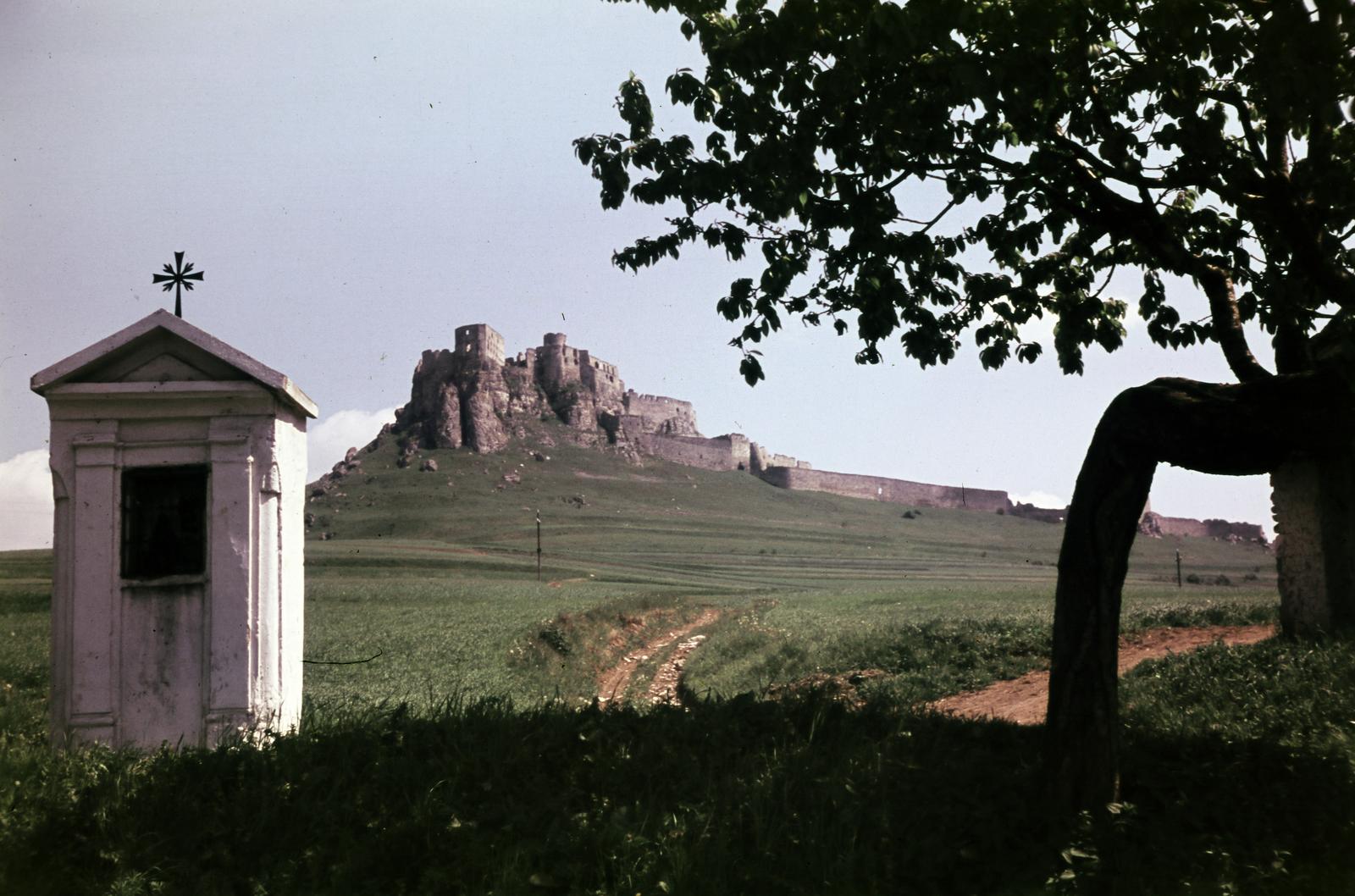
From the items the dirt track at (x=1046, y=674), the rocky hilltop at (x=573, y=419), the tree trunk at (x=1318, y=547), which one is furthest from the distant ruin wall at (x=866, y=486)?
the tree trunk at (x=1318, y=547)

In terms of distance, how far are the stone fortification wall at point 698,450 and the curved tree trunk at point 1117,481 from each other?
108222 mm

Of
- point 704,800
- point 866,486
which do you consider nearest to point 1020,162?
point 704,800

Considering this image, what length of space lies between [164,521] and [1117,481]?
7356 millimetres

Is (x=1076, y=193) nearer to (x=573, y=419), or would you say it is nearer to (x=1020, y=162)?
(x=1020, y=162)

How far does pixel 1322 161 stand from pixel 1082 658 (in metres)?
4.59

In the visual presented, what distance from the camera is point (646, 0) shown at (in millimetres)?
7805

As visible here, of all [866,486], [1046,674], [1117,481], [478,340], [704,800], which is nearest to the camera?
[704,800]

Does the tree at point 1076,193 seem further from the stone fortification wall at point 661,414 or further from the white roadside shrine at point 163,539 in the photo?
the stone fortification wall at point 661,414

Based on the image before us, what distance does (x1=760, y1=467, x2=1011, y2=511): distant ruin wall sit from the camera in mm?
112312

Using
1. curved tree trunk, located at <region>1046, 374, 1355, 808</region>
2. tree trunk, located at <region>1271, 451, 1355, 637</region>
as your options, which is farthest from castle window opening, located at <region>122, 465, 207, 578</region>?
tree trunk, located at <region>1271, 451, 1355, 637</region>

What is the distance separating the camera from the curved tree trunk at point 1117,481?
242 inches

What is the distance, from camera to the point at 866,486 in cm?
11369

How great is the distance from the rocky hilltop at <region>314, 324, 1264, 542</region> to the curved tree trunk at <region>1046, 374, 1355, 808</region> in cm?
9608

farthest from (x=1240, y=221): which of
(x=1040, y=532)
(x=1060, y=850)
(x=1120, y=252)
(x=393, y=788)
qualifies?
(x=1040, y=532)
